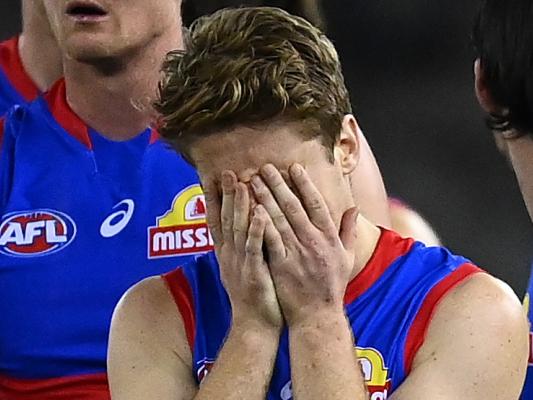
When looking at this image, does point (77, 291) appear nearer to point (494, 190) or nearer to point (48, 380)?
point (48, 380)

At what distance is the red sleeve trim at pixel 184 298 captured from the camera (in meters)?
1.57

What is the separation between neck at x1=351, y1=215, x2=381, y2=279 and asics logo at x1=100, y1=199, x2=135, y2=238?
441mm

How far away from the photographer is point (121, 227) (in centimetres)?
190

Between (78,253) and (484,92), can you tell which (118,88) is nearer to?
(78,253)

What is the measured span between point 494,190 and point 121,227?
2470 millimetres

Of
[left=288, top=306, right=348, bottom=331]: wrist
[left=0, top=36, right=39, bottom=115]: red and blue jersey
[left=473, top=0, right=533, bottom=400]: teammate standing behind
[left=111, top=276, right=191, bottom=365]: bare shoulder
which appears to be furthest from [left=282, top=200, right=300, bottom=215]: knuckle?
[left=0, top=36, right=39, bottom=115]: red and blue jersey

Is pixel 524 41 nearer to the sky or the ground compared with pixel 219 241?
nearer to the sky

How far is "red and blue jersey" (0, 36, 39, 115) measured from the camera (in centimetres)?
218

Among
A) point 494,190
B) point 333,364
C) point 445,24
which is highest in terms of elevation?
point 333,364

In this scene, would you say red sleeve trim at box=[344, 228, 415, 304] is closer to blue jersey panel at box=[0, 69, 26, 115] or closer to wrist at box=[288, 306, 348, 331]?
wrist at box=[288, 306, 348, 331]

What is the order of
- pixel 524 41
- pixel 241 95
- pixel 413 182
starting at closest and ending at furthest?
pixel 241 95 → pixel 524 41 → pixel 413 182

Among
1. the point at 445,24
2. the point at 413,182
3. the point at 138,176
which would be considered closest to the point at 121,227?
the point at 138,176

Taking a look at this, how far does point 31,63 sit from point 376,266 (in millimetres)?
909

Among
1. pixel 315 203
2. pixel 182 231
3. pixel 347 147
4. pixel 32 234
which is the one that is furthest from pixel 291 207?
pixel 32 234
